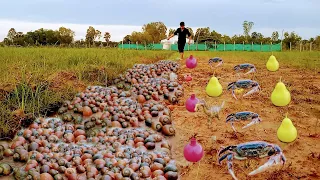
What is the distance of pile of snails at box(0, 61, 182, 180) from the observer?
11.0 feet

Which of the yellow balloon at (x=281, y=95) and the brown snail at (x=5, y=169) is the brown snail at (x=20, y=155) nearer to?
the brown snail at (x=5, y=169)

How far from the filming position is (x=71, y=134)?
424 centimetres

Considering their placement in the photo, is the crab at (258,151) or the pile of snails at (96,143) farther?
the pile of snails at (96,143)

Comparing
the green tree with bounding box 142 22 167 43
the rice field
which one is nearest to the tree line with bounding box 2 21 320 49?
the green tree with bounding box 142 22 167 43

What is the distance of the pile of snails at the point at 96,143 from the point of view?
334 cm

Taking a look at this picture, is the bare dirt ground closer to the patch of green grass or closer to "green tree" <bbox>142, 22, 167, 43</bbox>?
the patch of green grass

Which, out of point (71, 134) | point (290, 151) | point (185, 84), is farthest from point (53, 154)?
point (185, 84)

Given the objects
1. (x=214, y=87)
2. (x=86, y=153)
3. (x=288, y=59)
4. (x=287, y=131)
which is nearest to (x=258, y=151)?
(x=287, y=131)

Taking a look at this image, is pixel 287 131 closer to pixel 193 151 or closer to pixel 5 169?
pixel 193 151

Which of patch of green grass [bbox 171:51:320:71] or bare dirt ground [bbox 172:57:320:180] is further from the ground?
patch of green grass [bbox 171:51:320:71]

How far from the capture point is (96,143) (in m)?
4.07

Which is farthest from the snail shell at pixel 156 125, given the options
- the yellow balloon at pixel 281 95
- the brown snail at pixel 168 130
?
the yellow balloon at pixel 281 95

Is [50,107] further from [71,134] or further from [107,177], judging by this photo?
[107,177]

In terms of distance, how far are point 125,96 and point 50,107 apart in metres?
1.36
